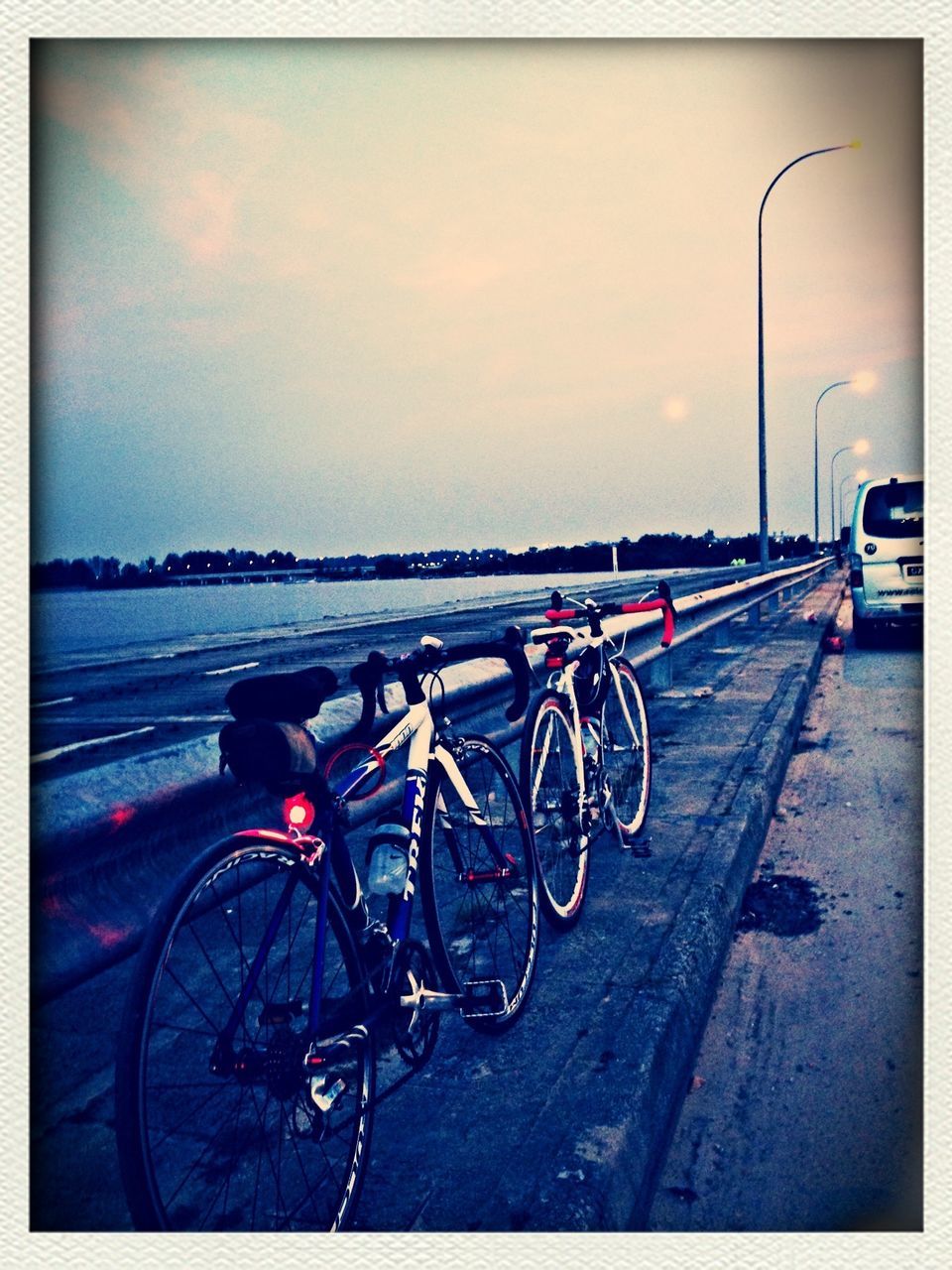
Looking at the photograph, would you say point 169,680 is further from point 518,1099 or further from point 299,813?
point 299,813

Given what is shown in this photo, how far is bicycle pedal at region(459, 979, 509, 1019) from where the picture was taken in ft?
8.31

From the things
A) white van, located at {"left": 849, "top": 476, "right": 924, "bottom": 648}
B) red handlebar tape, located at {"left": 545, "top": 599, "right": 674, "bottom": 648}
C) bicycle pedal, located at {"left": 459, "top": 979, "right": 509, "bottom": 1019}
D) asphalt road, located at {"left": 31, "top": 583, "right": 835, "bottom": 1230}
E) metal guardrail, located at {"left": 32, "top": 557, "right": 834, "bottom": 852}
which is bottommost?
asphalt road, located at {"left": 31, "top": 583, "right": 835, "bottom": 1230}

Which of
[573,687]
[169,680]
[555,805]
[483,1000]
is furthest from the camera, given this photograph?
[169,680]

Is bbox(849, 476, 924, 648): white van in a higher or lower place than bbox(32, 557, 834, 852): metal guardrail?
higher

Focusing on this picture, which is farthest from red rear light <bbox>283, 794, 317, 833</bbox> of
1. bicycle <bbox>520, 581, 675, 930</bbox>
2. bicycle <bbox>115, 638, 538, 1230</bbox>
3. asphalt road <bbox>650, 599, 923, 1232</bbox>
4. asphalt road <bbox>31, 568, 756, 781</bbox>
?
bicycle <bbox>520, 581, 675, 930</bbox>

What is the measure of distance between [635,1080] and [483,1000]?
436 millimetres

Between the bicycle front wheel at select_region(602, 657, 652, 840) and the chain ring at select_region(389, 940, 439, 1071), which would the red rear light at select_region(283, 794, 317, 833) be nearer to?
the chain ring at select_region(389, 940, 439, 1071)

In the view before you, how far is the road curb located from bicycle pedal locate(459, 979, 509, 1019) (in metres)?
0.24

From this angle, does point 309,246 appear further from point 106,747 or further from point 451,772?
point 106,747

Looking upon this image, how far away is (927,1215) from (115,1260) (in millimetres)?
1851

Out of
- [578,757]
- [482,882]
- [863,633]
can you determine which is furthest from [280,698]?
[863,633]

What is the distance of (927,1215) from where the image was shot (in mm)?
2314

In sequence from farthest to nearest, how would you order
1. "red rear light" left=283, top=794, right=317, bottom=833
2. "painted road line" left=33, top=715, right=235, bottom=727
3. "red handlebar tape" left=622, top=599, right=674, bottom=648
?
"painted road line" left=33, top=715, right=235, bottom=727, "red handlebar tape" left=622, top=599, right=674, bottom=648, "red rear light" left=283, top=794, right=317, bottom=833

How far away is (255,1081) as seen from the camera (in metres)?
1.74
